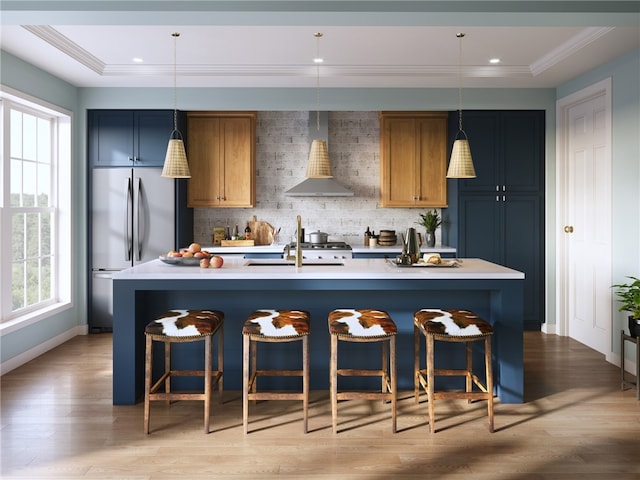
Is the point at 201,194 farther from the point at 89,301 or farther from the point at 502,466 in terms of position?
the point at 502,466

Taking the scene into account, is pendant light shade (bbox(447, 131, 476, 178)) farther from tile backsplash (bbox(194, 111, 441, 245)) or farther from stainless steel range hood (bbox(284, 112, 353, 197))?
tile backsplash (bbox(194, 111, 441, 245))

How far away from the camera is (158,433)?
3.10 m

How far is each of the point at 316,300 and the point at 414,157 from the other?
2.85m

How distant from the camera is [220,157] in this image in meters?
5.96

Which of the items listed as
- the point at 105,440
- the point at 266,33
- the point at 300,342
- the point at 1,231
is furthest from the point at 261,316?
the point at 1,231

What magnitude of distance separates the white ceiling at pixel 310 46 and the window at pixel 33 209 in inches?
19.9

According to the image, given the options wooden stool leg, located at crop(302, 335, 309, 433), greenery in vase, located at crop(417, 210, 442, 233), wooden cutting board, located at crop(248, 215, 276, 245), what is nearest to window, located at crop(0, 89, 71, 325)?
wooden cutting board, located at crop(248, 215, 276, 245)

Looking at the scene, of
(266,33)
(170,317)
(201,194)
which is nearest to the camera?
(170,317)

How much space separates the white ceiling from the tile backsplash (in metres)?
0.85

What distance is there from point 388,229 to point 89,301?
3.49 m

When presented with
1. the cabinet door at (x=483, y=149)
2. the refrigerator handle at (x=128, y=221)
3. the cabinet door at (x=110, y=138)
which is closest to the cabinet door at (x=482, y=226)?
the cabinet door at (x=483, y=149)

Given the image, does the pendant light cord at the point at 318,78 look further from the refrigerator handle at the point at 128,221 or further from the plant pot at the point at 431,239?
the refrigerator handle at the point at 128,221

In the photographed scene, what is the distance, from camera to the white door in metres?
4.76

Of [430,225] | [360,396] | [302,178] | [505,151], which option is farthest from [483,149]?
[360,396]
